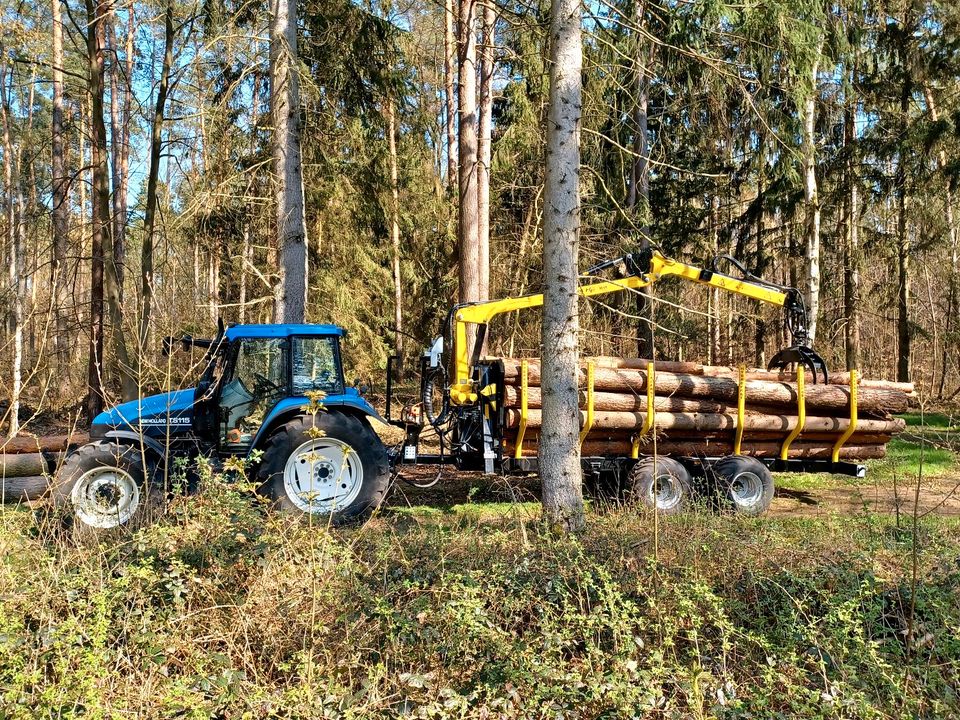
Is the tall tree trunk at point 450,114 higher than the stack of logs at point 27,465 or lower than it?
higher

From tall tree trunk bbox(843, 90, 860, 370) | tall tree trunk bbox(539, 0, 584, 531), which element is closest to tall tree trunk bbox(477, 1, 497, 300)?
tall tree trunk bbox(539, 0, 584, 531)

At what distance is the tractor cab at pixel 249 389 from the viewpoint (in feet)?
25.1

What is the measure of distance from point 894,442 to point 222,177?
13776 mm

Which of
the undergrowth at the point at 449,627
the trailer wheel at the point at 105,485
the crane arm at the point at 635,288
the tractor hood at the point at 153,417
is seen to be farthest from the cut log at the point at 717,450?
the trailer wheel at the point at 105,485

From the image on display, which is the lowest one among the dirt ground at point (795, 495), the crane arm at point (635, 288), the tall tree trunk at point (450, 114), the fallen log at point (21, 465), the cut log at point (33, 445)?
the dirt ground at point (795, 495)

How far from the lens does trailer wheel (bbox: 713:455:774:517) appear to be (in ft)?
30.3

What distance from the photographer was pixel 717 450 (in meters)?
9.59

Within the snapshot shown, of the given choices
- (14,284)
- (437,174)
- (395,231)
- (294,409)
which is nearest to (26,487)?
(14,284)

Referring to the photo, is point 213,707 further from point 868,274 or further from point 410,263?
point 868,274

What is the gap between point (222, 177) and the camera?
1253 centimetres

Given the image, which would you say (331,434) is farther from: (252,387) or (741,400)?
(741,400)

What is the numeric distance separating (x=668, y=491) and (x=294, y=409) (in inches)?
181

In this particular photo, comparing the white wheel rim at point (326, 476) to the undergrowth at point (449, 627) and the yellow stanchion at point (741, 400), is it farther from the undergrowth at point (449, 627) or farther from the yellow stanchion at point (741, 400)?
the yellow stanchion at point (741, 400)

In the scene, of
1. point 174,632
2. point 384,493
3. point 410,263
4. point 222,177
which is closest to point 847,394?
point 384,493
